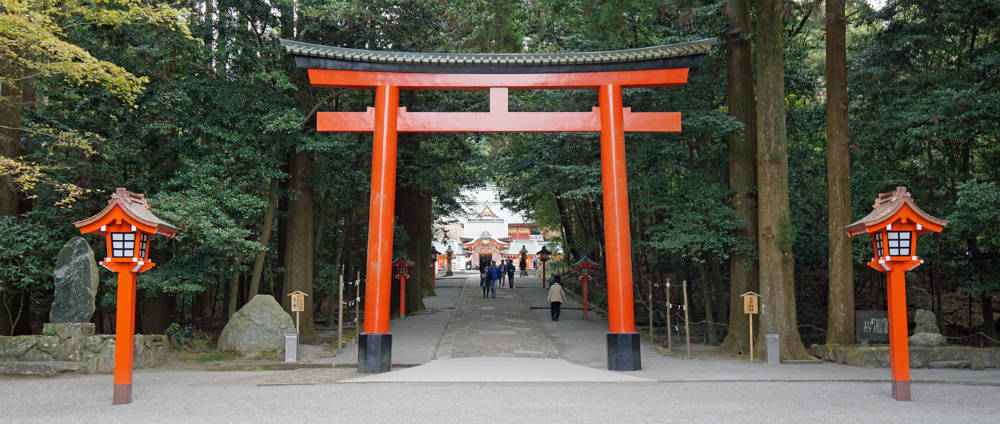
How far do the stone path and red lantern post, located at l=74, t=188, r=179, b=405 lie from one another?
19.0ft

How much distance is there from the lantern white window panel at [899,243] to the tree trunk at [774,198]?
12.5ft

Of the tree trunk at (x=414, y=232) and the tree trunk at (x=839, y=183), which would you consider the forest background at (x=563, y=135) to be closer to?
the tree trunk at (x=839, y=183)

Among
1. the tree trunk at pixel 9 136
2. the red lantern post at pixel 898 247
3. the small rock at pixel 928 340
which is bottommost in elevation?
the small rock at pixel 928 340

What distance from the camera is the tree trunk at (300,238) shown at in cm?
1494

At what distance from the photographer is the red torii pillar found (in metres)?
10.7

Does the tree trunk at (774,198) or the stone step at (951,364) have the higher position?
the tree trunk at (774,198)

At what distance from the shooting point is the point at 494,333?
1577 cm

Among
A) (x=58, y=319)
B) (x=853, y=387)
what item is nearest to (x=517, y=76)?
(x=853, y=387)

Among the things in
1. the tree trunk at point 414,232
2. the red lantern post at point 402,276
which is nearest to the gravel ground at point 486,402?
the red lantern post at point 402,276

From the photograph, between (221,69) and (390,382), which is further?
(221,69)

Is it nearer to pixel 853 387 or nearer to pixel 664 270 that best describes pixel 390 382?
pixel 853 387

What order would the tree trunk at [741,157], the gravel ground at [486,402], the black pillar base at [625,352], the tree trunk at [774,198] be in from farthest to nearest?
the tree trunk at [741,157]
the tree trunk at [774,198]
the black pillar base at [625,352]
the gravel ground at [486,402]

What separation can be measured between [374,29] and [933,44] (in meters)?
12.2

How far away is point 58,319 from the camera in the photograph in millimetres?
10969
